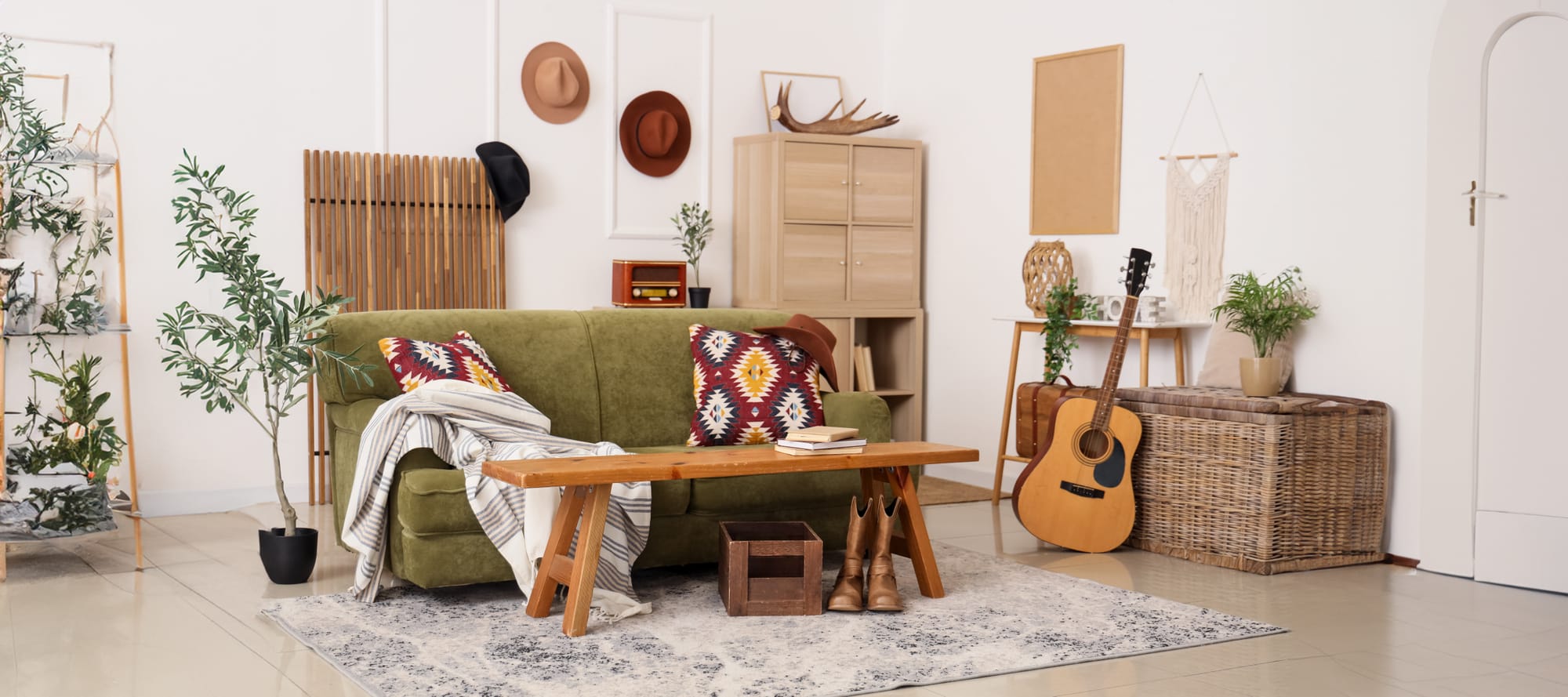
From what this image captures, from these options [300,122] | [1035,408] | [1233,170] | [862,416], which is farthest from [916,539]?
[300,122]

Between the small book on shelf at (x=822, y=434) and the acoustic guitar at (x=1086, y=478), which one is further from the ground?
the small book on shelf at (x=822, y=434)

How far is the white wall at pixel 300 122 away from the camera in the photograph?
5652 mm

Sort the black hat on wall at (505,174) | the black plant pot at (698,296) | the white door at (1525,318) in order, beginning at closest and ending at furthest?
the white door at (1525,318) < the black hat on wall at (505,174) < the black plant pot at (698,296)

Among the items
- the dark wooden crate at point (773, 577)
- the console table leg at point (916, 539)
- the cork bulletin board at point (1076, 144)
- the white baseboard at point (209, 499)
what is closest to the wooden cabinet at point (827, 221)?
the cork bulletin board at point (1076, 144)

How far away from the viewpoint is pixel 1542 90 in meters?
4.47

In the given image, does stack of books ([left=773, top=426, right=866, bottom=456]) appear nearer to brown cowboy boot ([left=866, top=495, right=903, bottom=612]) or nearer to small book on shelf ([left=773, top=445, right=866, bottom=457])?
small book on shelf ([left=773, top=445, right=866, bottom=457])

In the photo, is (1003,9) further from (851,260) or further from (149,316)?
(149,316)

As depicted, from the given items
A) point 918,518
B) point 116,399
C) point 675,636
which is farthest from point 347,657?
point 116,399

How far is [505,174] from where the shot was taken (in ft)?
20.8

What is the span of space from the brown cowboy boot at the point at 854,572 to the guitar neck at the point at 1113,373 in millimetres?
1270

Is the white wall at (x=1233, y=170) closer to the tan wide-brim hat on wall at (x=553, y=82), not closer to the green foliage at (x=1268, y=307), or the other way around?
the green foliage at (x=1268, y=307)

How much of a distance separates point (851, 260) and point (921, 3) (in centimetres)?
150

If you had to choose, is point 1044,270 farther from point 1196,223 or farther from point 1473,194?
point 1473,194

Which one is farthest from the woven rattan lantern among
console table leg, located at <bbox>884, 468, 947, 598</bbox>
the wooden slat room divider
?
the wooden slat room divider
